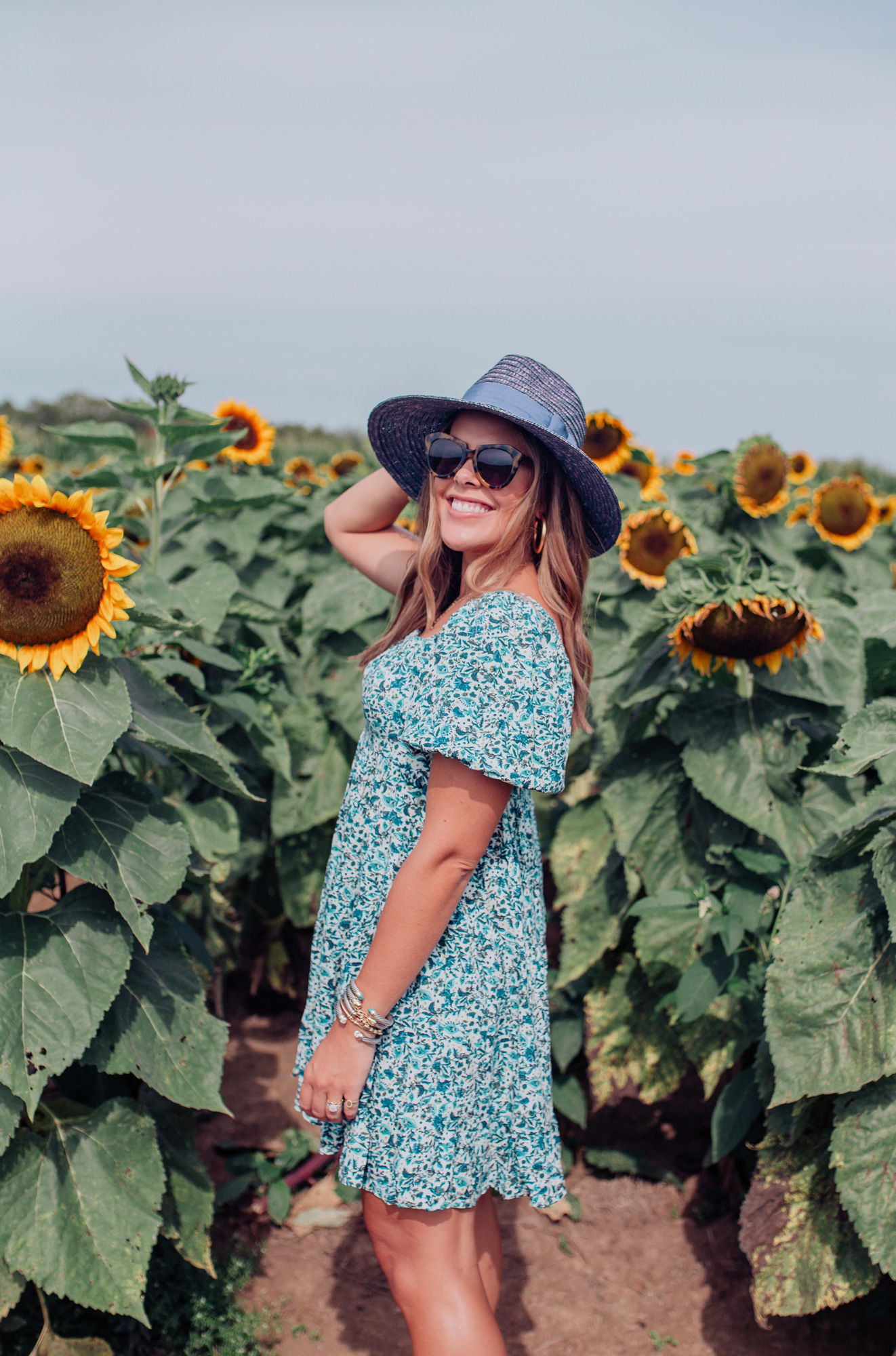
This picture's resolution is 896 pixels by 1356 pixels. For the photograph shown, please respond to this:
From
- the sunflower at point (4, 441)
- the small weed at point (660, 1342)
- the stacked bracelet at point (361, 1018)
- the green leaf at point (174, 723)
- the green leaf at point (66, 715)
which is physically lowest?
the small weed at point (660, 1342)

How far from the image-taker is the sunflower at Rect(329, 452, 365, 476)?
201 inches

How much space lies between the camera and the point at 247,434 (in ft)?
13.3

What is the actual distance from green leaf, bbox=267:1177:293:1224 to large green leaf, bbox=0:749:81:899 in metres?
1.39

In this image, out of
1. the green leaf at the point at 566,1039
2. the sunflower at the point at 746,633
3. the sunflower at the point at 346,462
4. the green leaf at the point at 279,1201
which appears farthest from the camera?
the sunflower at the point at 346,462

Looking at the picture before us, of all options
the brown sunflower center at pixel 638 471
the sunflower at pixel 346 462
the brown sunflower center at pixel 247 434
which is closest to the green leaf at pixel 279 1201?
the brown sunflower center at pixel 247 434

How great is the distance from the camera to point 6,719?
166 centimetres

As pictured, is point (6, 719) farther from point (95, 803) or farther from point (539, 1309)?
point (539, 1309)

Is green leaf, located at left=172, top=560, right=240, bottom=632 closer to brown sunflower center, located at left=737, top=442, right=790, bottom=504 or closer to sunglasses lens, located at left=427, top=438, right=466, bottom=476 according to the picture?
sunglasses lens, located at left=427, top=438, right=466, bottom=476

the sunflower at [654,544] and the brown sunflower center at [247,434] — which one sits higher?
the sunflower at [654,544]

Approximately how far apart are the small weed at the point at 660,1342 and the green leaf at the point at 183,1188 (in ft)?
3.18

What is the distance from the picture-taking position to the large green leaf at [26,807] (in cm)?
167

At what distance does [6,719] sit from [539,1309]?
1.80 metres

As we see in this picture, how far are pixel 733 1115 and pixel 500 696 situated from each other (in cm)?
119

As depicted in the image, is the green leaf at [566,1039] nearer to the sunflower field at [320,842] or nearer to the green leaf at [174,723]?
the sunflower field at [320,842]
